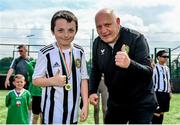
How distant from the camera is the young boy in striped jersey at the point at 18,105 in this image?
30.9 feet

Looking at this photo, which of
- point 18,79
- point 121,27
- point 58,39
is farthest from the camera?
point 18,79

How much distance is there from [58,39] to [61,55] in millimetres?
183

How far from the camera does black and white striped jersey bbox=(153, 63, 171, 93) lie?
41.0ft

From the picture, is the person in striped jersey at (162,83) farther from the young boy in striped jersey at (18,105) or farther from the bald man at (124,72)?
the bald man at (124,72)

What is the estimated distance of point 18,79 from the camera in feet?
32.1

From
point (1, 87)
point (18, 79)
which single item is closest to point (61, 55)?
point (18, 79)

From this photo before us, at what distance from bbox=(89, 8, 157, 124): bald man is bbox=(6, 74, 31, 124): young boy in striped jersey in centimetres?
431

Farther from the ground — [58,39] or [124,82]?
[58,39]

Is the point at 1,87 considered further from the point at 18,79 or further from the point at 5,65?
the point at 18,79

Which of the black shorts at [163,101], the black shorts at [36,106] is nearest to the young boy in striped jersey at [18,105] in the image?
the black shorts at [36,106]

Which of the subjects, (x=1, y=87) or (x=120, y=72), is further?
(x=1, y=87)

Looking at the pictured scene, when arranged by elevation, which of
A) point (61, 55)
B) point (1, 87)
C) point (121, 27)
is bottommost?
point (1, 87)

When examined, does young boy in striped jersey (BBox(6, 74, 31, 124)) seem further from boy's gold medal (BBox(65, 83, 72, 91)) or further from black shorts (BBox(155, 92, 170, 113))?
boy's gold medal (BBox(65, 83, 72, 91))

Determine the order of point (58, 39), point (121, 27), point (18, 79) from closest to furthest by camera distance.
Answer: point (58, 39) → point (121, 27) → point (18, 79)
